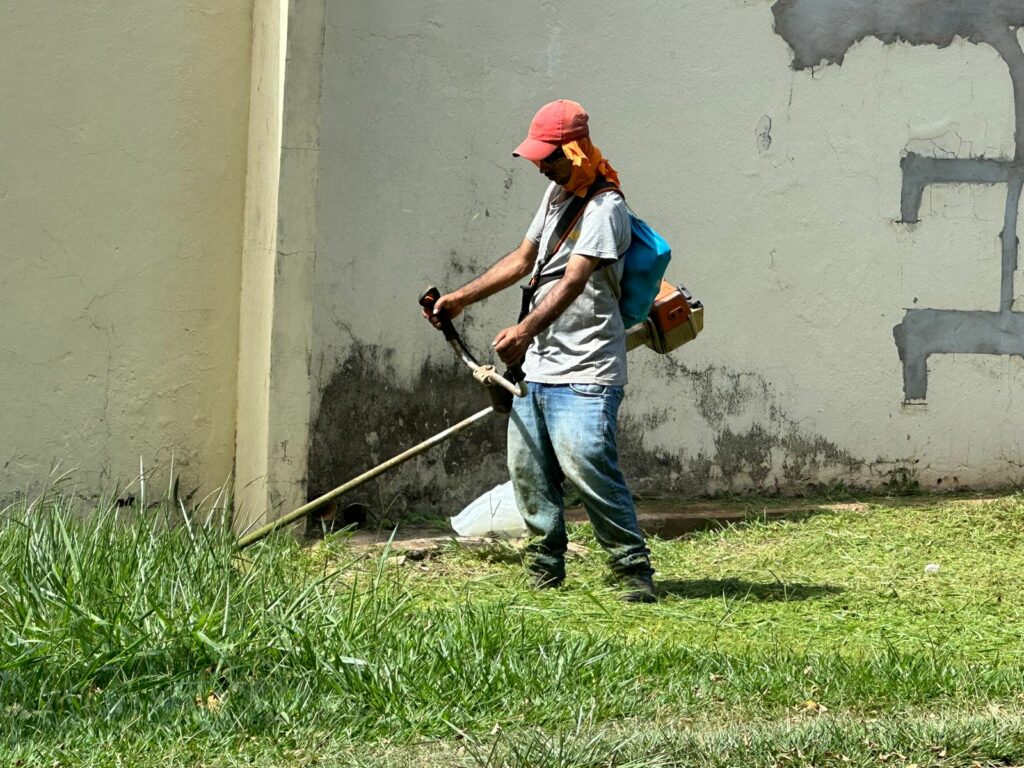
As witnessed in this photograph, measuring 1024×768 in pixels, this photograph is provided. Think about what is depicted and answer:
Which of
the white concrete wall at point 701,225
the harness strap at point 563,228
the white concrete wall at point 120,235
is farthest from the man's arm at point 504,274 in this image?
the white concrete wall at point 120,235

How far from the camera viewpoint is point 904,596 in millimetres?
5957

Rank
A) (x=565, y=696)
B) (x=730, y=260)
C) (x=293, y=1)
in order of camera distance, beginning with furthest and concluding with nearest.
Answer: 1. (x=730, y=260)
2. (x=293, y=1)
3. (x=565, y=696)

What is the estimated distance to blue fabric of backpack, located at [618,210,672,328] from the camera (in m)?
5.59

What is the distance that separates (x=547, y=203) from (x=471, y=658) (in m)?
2.17

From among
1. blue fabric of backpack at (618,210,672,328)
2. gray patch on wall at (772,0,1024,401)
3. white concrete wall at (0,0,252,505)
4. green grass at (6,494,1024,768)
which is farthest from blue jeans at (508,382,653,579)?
gray patch on wall at (772,0,1024,401)

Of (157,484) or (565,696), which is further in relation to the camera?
(157,484)

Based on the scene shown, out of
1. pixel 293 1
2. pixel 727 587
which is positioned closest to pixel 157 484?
pixel 293 1

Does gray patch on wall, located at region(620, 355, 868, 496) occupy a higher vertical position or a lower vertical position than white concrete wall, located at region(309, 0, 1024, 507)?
lower

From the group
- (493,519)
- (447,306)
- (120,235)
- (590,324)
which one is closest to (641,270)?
(590,324)

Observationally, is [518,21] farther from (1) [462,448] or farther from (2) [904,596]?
(2) [904,596]

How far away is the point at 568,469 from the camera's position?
18.1 ft

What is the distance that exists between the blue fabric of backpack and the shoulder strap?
0.18 meters

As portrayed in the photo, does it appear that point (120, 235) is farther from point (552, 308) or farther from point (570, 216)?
point (552, 308)

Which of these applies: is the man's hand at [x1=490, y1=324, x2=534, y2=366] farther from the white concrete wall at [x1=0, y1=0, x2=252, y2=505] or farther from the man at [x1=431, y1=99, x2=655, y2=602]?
the white concrete wall at [x1=0, y1=0, x2=252, y2=505]
